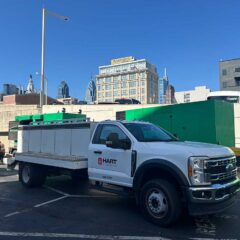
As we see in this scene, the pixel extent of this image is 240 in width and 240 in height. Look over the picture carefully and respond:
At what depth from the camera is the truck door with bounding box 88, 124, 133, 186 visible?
7656mm

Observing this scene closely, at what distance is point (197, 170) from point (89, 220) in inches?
99.7

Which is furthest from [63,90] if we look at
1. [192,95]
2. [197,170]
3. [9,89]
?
[197,170]

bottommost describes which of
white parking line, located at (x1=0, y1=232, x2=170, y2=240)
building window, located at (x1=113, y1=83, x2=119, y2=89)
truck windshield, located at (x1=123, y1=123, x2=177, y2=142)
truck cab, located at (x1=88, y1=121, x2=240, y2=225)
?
white parking line, located at (x1=0, y1=232, x2=170, y2=240)

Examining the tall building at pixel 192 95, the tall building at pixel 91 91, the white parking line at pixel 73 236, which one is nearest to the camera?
the white parking line at pixel 73 236

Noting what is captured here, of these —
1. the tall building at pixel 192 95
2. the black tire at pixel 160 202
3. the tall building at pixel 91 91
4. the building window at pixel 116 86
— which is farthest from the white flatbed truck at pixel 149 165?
the tall building at pixel 91 91

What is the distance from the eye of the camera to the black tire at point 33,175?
434 inches

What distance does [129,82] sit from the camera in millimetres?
111562

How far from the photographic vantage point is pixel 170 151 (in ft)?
22.3

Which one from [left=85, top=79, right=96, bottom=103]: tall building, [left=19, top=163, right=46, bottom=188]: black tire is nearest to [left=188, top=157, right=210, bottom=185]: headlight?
[left=19, top=163, right=46, bottom=188]: black tire

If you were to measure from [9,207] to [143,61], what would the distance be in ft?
367

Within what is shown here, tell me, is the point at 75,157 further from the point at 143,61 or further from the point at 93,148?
the point at 143,61

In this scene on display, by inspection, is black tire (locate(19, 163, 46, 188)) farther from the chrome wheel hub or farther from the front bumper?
the front bumper

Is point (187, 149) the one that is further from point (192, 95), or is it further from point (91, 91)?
point (91, 91)

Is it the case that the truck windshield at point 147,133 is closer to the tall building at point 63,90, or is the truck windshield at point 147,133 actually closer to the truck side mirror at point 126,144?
the truck side mirror at point 126,144
